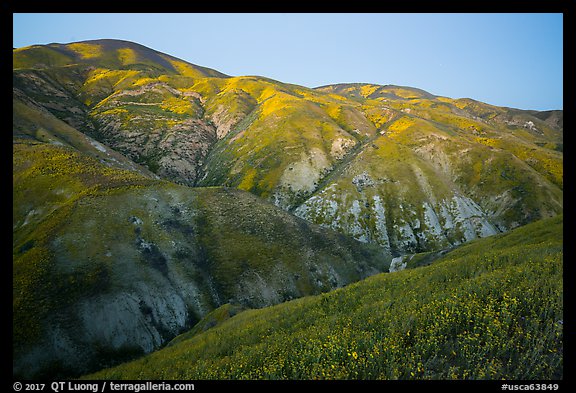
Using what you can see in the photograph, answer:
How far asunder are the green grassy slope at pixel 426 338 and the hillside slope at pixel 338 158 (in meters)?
87.8

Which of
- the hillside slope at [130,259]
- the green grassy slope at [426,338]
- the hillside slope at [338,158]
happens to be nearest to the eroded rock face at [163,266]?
the hillside slope at [130,259]

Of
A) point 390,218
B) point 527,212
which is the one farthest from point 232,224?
point 527,212

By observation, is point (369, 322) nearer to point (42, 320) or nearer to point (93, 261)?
point (42, 320)

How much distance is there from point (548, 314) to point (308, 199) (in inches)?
4162

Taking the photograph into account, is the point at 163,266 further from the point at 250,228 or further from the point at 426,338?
the point at 426,338

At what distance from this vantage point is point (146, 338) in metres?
41.1

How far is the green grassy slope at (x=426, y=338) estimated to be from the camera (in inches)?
344

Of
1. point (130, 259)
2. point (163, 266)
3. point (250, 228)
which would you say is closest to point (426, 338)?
point (130, 259)

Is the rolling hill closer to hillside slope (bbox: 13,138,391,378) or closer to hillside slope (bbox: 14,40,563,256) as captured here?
hillside slope (bbox: 13,138,391,378)

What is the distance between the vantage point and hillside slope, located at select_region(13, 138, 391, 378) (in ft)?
119

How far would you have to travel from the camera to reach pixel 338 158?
141125 millimetres

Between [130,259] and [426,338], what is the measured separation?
1975 inches

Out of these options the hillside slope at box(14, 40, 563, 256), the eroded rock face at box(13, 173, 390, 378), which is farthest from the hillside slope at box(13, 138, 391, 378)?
the hillside slope at box(14, 40, 563, 256)

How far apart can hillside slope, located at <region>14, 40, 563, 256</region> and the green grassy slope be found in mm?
87805
